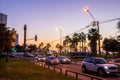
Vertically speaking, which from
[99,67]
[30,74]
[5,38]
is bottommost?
[30,74]

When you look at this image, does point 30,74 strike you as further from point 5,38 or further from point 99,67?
point 5,38

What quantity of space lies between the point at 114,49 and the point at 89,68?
73.4 meters

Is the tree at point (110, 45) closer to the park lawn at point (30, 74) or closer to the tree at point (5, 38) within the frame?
the tree at point (5, 38)

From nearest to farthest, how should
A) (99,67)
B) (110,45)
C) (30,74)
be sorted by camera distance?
(99,67)
(30,74)
(110,45)

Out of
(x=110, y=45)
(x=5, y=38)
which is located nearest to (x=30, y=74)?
(x=5, y=38)

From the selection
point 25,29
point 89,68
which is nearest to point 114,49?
point 25,29

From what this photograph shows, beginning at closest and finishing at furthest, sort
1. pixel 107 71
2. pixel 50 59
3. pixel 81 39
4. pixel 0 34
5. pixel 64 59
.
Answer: pixel 107 71, pixel 50 59, pixel 64 59, pixel 0 34, pixel 81 39

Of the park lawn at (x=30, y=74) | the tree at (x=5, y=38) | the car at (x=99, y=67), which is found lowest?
the park lawn at (x=30, y=74)

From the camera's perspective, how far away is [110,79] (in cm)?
1938

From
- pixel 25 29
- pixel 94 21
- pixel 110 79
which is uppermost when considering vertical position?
pixel 25 29

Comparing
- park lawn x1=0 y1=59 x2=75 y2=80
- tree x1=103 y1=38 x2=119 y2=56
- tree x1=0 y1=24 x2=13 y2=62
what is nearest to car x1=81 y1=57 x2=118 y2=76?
park lawn x1=0 y1=59 x2=75 y2=80

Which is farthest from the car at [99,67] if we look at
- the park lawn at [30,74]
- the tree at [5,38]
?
the tree at [5,38]

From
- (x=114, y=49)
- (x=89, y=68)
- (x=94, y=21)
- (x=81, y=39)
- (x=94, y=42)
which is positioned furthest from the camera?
(x=81, y=39)

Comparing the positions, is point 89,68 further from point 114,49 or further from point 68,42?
point 68,42
